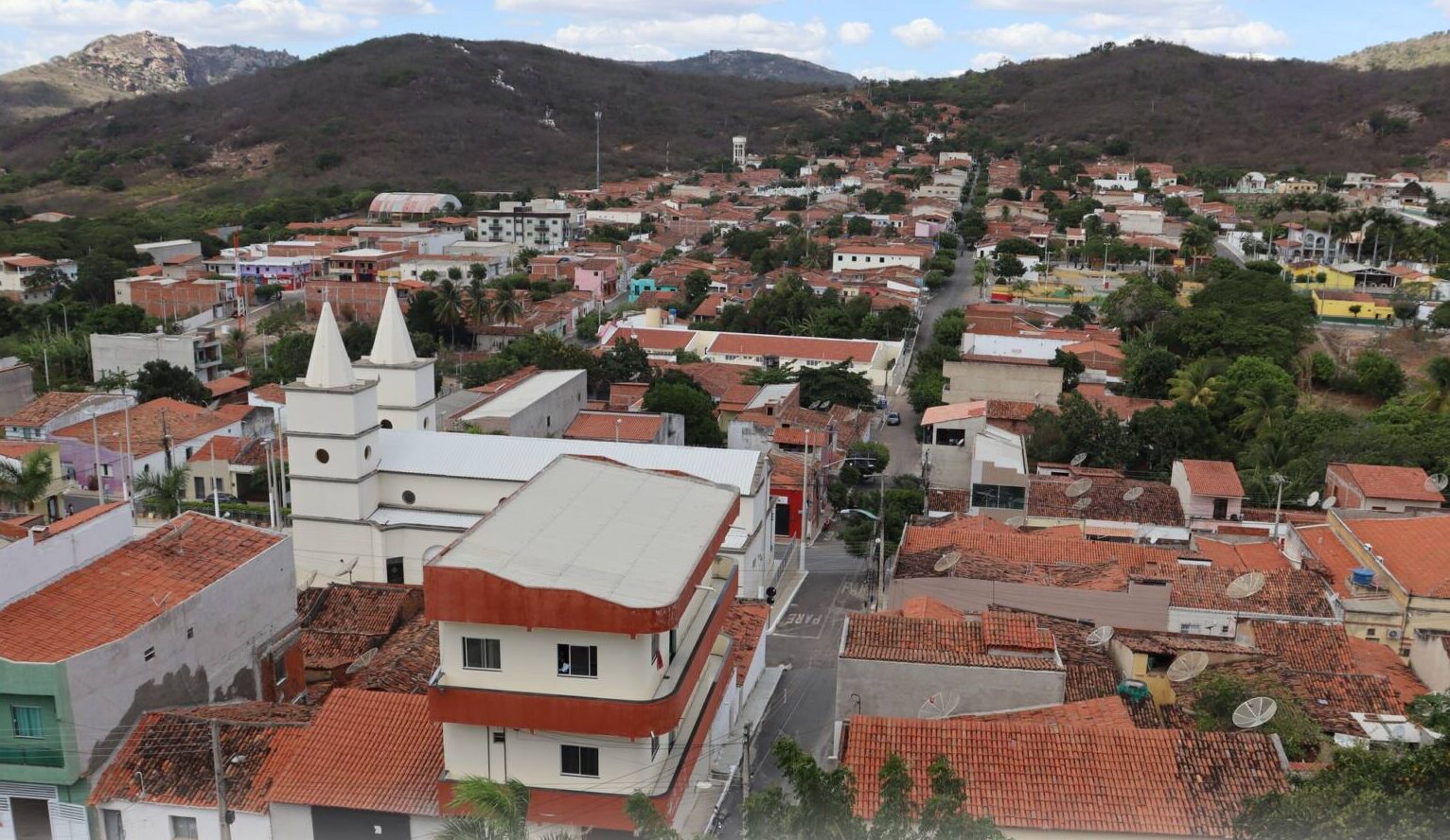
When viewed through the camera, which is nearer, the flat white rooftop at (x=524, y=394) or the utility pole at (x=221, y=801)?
the utility pole at (x=221, y=801)

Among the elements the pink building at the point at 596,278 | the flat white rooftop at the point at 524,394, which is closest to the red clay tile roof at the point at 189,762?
the flat white rooftop at the point at 524,394

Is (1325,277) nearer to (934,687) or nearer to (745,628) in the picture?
(745,628)

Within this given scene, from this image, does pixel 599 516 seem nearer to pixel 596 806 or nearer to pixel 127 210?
pixel 596 806

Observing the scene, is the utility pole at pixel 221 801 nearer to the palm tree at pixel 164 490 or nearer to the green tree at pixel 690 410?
the palm tree at pixel 164 490

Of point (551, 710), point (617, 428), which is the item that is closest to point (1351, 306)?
point (617, 428)

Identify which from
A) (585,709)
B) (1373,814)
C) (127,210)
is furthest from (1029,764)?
(127,210)

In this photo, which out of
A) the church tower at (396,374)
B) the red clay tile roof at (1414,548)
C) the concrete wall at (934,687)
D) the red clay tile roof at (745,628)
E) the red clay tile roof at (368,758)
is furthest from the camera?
the church tower at (396,374)

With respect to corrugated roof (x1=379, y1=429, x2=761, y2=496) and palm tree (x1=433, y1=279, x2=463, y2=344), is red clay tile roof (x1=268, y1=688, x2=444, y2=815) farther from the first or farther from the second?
palm tree (x1=433, y1=279, x2=463, y2=344)
